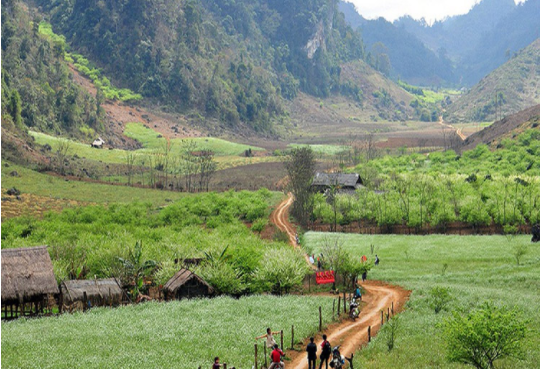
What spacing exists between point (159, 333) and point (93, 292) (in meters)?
15.2

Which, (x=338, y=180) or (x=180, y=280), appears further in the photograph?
(x=338, y=180)

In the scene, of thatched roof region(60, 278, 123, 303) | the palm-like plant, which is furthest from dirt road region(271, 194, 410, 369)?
the palm-like plant

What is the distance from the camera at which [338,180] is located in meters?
135

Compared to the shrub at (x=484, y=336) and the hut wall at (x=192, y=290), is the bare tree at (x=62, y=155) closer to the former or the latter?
the hut wall at (x=192, y=290)

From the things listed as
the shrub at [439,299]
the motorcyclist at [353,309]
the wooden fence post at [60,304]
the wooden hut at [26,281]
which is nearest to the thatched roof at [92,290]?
the wooden fence post at [60,304]

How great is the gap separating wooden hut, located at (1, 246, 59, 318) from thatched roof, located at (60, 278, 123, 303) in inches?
50.0

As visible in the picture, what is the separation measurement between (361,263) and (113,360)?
110 ft

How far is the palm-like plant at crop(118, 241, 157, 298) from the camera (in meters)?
64.3

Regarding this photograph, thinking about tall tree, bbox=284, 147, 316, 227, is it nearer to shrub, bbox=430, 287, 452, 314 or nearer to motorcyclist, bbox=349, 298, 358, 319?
shrub, bbox=430, 287, 452, 314

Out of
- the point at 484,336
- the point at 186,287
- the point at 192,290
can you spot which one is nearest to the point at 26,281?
the point at 186,287

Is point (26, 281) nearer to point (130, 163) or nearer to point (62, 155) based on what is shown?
point (62, 155)

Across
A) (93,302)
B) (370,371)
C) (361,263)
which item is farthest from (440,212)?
(370,371)

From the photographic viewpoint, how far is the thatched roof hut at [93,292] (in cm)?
5799

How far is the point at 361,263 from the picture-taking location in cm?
6688
